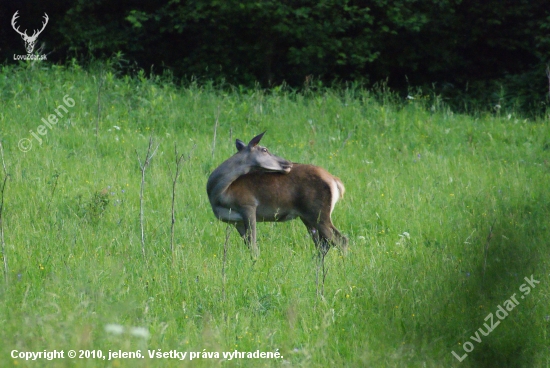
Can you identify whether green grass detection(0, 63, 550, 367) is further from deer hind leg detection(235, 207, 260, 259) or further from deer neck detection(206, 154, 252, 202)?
deer neck detection(206, 154, 252, 202)

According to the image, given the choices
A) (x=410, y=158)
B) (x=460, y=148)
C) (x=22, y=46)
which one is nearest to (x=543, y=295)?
(x=410, y=158)

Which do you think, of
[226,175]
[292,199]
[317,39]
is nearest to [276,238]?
[292,199]

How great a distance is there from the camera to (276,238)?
708cm

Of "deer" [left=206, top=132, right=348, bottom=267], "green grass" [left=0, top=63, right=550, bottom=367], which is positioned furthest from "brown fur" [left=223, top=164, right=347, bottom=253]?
"green grass" [left=0, top=63, right=550, bottom=367]

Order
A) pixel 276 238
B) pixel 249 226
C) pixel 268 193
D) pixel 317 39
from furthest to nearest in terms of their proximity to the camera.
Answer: pixel 317 39, pixel 276 238, pixel 268 193, pixel 249 226

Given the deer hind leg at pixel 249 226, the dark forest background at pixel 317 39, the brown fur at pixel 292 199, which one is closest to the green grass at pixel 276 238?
the deer hind leg at pixel 249 226

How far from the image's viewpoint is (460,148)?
35.6ft

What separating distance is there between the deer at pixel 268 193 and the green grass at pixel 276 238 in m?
0.22

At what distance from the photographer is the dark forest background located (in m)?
16.4

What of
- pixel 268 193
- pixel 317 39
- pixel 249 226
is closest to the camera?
pixel 249 226

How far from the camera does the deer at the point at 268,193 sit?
6691mm

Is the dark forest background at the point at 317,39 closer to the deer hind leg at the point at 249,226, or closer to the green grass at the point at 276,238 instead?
the green grass at the point at 276,238

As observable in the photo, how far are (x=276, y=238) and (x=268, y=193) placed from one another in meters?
0.52

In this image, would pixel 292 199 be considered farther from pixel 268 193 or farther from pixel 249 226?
pixel 249 226
